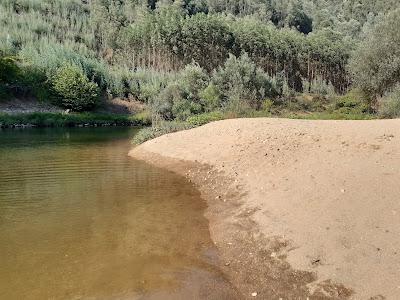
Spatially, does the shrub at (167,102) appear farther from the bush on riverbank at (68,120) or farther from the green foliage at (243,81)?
the bush on riverbank at (68,120)

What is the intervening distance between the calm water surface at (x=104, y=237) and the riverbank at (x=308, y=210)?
0.76 meters

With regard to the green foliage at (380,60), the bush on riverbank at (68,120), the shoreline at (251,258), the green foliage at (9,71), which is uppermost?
the green foliage at (380,60)

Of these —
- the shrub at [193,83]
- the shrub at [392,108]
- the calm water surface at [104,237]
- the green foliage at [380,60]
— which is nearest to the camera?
the calm water surface at [104,237]

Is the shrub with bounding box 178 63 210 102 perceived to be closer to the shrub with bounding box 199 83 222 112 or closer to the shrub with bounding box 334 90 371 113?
the shrub with bounding box 199 83 222 112

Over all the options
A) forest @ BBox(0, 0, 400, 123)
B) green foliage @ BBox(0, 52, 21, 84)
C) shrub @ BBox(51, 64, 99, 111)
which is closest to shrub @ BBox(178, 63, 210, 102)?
forest @ BBox(0, 0, 400, 123)

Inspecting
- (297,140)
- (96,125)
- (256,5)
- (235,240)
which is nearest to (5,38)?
(96,125)

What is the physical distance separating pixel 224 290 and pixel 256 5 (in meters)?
174

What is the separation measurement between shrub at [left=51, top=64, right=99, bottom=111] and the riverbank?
45.0 meters

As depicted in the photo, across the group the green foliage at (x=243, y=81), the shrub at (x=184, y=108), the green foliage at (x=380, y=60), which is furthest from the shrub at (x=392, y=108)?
the shrub at (x=184, y=108)

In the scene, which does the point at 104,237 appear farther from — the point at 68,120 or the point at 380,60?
the point at 68,120

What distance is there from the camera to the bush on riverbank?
50.4m

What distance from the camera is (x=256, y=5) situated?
169000mm

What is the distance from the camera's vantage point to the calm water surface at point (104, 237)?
8117 millimetres

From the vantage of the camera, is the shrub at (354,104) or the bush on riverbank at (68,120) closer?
the shrub at (354,104)
